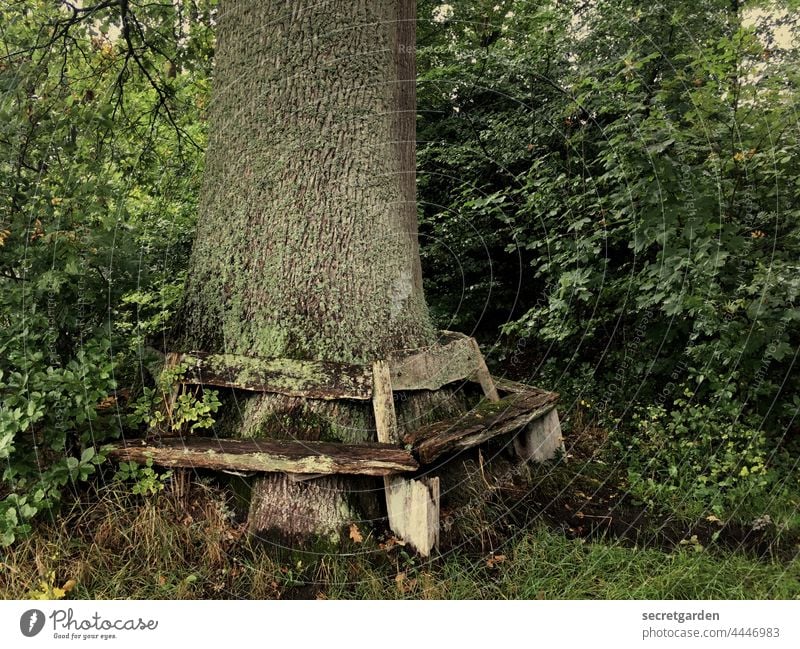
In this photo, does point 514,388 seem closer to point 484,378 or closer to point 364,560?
point 484,378

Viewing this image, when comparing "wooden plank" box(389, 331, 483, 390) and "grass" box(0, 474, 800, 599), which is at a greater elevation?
"wooden plank" box(389, 331, 483, 390)

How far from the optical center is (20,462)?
2053mm

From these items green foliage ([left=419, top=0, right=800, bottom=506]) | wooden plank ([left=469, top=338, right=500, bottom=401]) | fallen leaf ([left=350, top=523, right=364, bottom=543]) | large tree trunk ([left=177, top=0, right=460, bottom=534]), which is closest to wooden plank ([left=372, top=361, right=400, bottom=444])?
large tree trunk ([left=177, top=0, right=460, bottom=534])

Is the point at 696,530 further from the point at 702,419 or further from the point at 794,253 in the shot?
the point at 794,253

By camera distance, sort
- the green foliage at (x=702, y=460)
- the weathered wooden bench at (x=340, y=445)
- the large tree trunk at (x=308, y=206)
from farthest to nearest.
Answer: the green foliage at (x=702, y=460)
the large tree trunk at (x=308, y=206)
the weathered wooden bench at (x=340, y=445)

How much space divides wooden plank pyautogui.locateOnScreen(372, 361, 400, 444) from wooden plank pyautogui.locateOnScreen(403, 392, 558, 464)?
0.26 ft

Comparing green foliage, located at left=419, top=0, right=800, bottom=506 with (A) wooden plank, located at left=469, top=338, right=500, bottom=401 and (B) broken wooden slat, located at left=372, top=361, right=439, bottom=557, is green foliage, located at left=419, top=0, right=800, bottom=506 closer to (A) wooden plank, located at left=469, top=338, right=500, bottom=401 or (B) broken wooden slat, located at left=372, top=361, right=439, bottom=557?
(A) wooden plank, located at left=469, top=338, right=500, bottom=401

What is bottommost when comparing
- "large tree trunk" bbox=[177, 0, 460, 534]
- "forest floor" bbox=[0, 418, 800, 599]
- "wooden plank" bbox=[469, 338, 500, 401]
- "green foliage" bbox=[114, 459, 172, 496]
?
"forest floor" bbox=[0, 418, 800, 599]

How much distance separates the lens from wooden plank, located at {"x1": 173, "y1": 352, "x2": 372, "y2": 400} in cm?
226

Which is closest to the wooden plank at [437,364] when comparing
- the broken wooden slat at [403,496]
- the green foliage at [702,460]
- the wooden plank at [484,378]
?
the wooden plank at [484,378]

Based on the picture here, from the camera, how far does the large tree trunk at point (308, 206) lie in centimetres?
→ 238

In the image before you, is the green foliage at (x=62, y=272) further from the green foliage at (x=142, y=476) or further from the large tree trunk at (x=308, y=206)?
the large tree trunk at (x=308, y=206)

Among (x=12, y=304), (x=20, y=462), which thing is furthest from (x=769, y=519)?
(x=12, y=304)

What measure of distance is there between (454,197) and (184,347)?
2.99 metres
